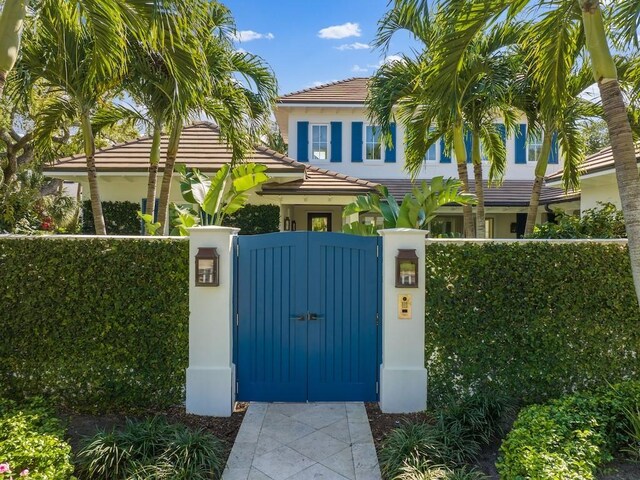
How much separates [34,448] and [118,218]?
973 centimetres

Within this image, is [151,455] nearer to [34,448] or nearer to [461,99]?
[34,448]

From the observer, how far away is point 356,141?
16922 millimetres

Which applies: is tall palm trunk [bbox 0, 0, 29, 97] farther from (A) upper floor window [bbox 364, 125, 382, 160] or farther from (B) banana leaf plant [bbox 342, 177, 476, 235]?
(A) upper floor window [bbox 364, 125, 382, 160]

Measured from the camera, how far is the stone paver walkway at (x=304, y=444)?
3.85 meters

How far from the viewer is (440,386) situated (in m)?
5.05

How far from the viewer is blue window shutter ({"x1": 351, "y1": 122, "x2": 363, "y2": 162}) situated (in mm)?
16891

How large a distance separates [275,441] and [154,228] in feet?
15.5

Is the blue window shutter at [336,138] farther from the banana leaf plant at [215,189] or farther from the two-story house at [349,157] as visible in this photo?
the banana leaf plant at [215,189]

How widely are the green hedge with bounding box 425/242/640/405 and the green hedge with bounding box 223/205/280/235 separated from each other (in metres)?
7.15

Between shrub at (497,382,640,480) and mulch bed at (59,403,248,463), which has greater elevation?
shrub at (497,382,640,480)

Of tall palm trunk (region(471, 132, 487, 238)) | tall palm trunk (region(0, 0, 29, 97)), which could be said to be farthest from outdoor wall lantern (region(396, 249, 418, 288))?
tall palm trunk (region(471, 132, 487, 238))

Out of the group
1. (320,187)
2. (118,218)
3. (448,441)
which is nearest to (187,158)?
(118,218)

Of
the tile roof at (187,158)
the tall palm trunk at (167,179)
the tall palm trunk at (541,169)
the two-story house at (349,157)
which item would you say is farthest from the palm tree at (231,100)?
the tall palm trunk at (541,169)

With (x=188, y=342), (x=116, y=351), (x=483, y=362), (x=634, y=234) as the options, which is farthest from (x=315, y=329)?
(x=634, y=234)
